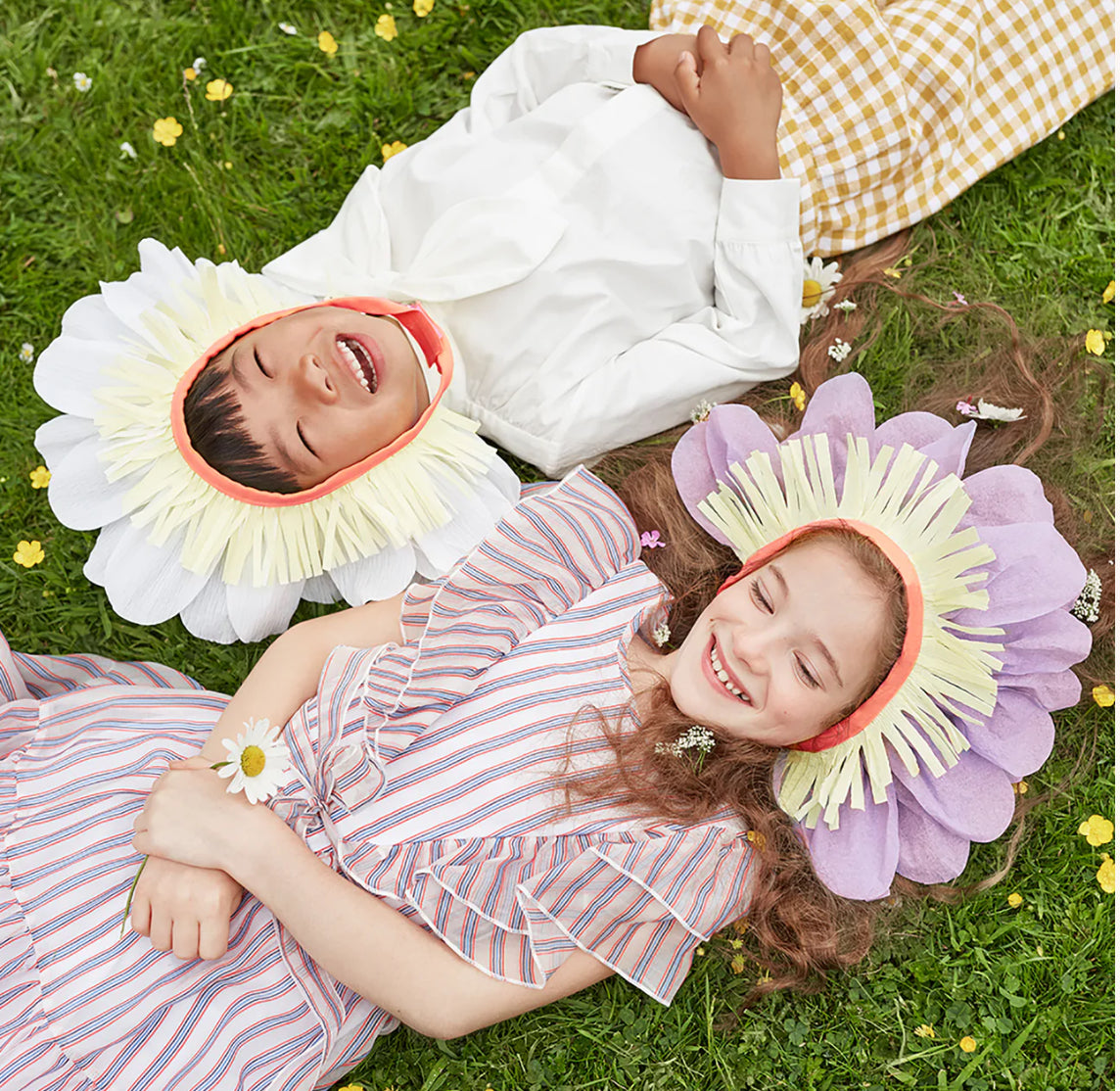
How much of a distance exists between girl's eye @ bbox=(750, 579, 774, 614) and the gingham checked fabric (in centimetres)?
93

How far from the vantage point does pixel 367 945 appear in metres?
1.87

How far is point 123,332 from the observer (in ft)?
7.35

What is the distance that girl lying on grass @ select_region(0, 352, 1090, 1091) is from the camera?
1849 millimetres

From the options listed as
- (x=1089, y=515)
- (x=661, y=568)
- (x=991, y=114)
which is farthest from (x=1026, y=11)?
(x=661, y=568)

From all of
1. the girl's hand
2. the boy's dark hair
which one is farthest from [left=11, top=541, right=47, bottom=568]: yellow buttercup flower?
the girl's hand

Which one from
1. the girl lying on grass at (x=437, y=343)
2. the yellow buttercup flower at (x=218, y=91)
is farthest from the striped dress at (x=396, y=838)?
the yellow buttercup flower at (x=218, y=91)

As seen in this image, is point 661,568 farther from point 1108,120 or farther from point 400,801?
point 1108,120

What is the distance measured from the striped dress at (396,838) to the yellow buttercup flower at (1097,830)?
0.78m

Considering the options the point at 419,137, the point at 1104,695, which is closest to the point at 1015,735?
the point at 1104,695

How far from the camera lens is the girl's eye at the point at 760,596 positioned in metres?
1.86

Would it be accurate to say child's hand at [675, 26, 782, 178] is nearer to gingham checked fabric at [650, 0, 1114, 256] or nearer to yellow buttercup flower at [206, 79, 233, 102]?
gingham checked fabric at [650, 0, 1114, 256]

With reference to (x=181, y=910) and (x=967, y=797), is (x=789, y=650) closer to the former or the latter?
(x=967, y=797)

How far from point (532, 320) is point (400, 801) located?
100cm

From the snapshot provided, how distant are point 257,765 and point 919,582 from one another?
1.14m
